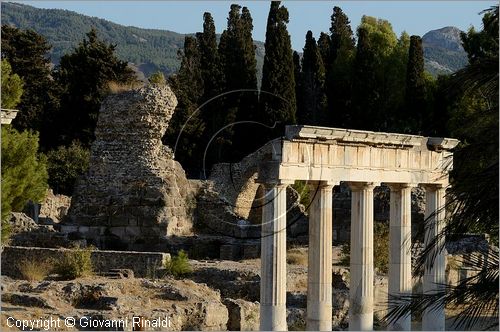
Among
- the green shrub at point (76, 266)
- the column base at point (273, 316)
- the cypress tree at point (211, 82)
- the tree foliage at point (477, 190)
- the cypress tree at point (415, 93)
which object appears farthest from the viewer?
the cypress tree at point (415, 93)

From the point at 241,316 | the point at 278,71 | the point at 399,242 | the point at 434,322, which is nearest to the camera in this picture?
the point at 241,316

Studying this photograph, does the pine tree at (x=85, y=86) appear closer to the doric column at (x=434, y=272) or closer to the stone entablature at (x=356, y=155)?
the doric column at (x=434, y=272)

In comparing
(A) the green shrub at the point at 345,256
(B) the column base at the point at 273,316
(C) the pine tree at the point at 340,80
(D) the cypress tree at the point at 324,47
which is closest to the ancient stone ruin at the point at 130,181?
(A) the green shrub at the point at 345,256

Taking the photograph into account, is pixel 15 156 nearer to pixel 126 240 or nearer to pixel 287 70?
pixel 126 240

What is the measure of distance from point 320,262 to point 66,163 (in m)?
31.8

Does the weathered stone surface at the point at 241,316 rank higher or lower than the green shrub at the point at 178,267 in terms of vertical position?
lower

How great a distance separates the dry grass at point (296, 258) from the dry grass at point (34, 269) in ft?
27.6

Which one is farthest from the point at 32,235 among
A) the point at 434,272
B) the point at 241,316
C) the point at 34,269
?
the point at 434,272

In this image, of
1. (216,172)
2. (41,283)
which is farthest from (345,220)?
(41,283)

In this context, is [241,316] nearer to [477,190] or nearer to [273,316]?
[273,316]

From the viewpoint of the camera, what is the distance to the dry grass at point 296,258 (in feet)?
115

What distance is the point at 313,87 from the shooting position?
6138 cm

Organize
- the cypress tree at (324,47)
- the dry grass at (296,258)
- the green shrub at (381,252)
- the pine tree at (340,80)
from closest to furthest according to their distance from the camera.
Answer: the green shrub at (381,252) → the dry grass at (296,258) → the pine tree at (340,80) → the cypress tree at (324,47)

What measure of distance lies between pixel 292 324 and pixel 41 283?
225 inches
